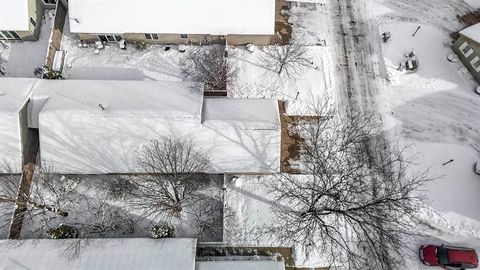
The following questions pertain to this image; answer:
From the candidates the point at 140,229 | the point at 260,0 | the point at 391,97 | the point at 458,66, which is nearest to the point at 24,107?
the point at 140,229

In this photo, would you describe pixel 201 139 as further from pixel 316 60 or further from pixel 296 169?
pixel 316 60

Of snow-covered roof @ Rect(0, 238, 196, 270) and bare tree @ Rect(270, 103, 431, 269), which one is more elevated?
bare tree @ Rect(270, 103, 431, 269)

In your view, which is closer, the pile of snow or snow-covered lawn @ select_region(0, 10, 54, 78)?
snow-covered lawn @ select_region(0, 10, 54, 78)

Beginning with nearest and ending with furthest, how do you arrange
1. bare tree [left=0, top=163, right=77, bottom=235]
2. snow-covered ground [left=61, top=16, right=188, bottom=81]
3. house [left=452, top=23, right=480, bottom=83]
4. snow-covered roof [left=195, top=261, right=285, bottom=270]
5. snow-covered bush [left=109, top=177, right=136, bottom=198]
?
1. snow-covered roof [left=195, top=261, right=285, bottom=270]
2. bare tree [left=0, top=163, right=77, bottom=235]
3. snow-covered bush [left=109, top=177, right=136, bottom=198]
4. house [left=452, top=23, right=480, bottom=83]
5. snow-covered ground [left=61, top=16, right=188, bottom=81]

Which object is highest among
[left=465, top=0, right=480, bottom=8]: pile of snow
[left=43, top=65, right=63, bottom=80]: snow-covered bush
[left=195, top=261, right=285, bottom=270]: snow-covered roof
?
[left=465, top=0, right=480, bottom=8]: pile of snow

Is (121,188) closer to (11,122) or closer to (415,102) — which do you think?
(11,122)

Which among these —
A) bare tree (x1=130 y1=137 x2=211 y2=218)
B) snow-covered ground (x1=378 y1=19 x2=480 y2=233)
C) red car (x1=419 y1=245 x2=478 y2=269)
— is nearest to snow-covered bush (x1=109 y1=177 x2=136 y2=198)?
bare tree (x1=130 y1=137 x2=211 y2=218)

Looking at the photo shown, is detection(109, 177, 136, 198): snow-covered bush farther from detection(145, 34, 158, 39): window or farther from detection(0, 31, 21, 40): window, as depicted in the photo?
detection(0, 31, 21, 40): window
